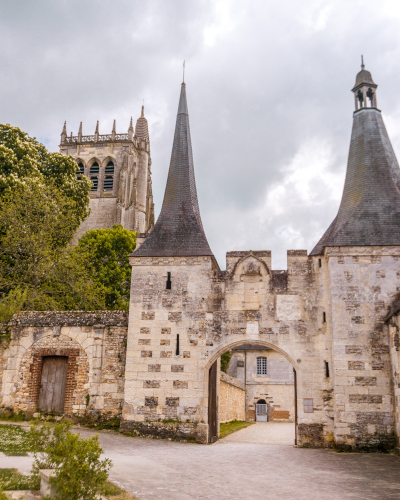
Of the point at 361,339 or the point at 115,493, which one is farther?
the point at 361,339

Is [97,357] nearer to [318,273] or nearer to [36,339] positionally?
[36,339]

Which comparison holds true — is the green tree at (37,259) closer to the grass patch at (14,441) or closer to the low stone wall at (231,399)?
the grass patch at (14,441)

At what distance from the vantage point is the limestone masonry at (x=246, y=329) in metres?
11.7

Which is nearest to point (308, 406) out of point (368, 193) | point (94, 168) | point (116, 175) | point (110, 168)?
point (368, 193)

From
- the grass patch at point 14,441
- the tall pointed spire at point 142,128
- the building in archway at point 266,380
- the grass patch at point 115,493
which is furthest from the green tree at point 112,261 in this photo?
the tall pointed spire at point 142,128

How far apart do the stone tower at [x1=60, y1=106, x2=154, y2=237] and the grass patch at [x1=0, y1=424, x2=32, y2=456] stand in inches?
1454

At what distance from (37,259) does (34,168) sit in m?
6.13

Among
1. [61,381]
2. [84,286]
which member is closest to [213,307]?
[61,381]

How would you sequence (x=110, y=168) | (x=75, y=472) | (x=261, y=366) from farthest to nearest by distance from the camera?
1. (x=110, y=168)
2. (x=261, y=366)
3. (x=75, y=472)

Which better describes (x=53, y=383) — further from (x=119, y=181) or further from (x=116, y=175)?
(x=116, y=175)

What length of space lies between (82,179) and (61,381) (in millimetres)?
16784

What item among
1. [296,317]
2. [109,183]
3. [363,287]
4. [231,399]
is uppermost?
[109,183]

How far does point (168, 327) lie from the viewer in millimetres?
13094

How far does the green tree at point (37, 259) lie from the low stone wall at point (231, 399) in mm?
7437
